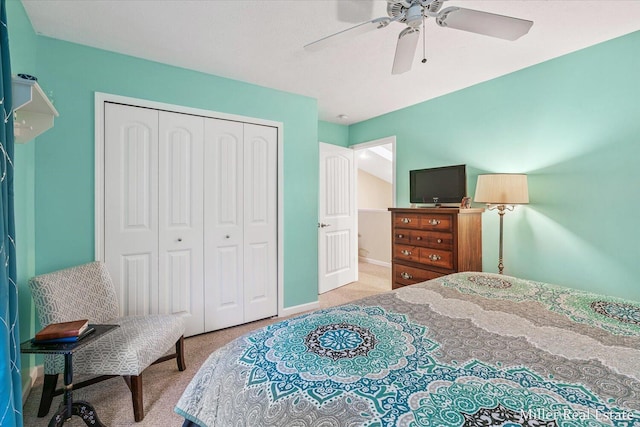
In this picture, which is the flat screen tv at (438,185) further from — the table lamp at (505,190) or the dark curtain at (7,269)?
A: the dark curtain at (7,269)

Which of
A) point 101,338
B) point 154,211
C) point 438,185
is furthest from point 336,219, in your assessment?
point 101,338

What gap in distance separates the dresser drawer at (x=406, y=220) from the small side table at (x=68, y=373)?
8.79 ft

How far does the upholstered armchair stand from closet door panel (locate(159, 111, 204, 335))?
547mm

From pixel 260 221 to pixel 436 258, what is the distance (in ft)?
6.04

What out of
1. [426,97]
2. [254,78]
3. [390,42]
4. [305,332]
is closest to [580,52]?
[426,97]

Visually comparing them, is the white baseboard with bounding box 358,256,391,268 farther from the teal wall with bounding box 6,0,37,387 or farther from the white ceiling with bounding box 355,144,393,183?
the teal wall with bounding box 6,0,37,387

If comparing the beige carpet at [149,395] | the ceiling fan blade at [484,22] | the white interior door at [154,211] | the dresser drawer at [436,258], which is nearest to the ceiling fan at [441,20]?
the ceiling fan blade at [484,22]

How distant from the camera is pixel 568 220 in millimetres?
2457

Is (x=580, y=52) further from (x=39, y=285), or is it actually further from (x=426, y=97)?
(x=39, y=285)

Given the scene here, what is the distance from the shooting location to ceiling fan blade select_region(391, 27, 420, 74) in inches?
61.7

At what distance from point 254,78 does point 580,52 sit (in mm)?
2828

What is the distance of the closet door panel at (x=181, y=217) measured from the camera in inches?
98.9

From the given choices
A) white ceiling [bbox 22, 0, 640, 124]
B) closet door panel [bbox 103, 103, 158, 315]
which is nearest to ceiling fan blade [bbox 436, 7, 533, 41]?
white ceiling [bbox 22, 0, 640, 124]

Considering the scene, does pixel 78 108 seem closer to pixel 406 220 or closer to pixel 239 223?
pixel 239 223
